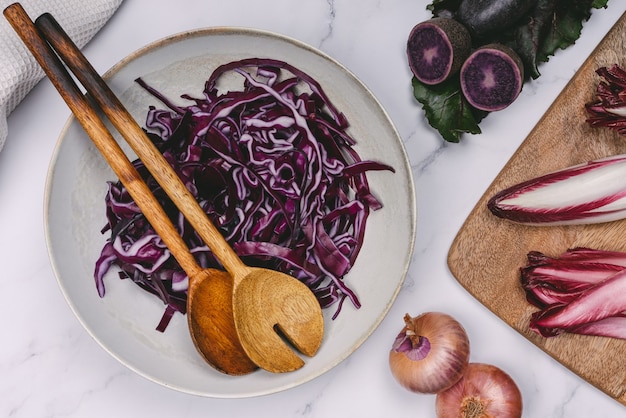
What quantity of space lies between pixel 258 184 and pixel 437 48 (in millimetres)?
549

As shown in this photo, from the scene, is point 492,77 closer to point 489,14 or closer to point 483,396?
point 489,14

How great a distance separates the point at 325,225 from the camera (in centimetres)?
169

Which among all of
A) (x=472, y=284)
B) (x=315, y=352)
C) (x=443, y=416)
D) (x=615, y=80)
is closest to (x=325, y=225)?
(x=315, y=352)

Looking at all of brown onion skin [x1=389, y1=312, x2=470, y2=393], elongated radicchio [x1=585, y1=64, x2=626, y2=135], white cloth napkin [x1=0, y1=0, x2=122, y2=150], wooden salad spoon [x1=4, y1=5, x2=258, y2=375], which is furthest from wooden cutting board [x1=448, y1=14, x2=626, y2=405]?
white cloth napkin [x1=0, y1=0, x2=122, y2=150]

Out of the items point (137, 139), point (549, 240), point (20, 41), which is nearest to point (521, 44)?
point (549, 240)

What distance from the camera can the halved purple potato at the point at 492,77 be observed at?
1.62 meters

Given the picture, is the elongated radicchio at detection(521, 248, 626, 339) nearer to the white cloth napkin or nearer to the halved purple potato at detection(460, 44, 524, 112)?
the halved purple potato at detection(460, 44, 524, 112)

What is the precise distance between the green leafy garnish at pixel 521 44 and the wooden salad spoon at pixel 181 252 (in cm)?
68

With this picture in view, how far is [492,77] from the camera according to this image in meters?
1.64

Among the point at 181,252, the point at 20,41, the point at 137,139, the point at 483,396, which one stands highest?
the point at 20,41

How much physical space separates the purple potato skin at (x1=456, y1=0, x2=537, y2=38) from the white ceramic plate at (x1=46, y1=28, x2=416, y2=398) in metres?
0.32

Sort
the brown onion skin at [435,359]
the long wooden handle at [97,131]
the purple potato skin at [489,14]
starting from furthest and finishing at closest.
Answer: the brown onion skin at [435,359]
the purple potato skin at [489,14]
the long wooden handle at [97,131]

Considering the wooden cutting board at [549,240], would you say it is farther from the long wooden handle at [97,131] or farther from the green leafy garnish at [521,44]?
the long wooden handle at [97,131]

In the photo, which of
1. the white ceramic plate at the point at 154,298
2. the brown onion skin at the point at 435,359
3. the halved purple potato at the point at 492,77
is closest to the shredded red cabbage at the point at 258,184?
the white ceramic plate at the point at 154,298
